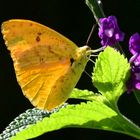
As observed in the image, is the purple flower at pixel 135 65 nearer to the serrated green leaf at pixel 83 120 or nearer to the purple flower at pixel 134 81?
the purple flower at pixel 134 81

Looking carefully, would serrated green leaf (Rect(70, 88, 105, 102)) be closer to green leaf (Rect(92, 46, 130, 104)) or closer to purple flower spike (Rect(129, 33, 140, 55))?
green leaf (Rect(92, 46, 130, 104))

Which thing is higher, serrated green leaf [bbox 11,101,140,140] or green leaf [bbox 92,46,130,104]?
green leaf [bbox 92,46,130,104]

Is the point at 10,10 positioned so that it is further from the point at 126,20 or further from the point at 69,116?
the point at 69,116

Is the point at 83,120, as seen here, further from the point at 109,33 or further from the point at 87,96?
the point at 109,33

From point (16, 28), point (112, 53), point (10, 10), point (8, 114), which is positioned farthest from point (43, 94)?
point (10, 10)

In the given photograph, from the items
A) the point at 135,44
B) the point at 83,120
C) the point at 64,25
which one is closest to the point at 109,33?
the point at 135,44

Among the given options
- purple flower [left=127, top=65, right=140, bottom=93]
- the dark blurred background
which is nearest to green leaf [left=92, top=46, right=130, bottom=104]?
purple flower [left=127, top=65, right=140, bottom=93]
